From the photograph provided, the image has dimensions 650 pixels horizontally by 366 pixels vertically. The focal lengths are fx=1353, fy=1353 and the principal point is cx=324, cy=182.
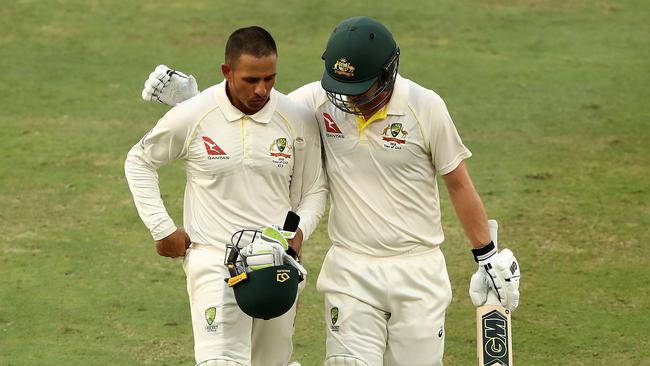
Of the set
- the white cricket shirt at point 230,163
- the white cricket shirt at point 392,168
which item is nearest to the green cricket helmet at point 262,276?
the white cricket shirt at point 230,163

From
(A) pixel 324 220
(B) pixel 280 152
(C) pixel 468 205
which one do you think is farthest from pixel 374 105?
(A) pixel 324 220

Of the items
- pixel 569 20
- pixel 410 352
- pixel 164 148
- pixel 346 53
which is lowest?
pixel 569 20

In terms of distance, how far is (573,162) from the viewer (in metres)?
11.8

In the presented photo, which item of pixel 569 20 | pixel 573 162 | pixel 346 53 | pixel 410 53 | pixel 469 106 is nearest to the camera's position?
pixel 346 53

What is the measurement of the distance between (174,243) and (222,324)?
44 centimetres

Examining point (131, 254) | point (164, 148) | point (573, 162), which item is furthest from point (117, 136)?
point (164, 148)

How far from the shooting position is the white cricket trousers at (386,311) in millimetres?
6023

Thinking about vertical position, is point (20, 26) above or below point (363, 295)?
below

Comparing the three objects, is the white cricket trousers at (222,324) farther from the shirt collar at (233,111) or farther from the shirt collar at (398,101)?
the shirt collar at (398,101)

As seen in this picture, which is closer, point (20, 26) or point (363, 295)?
point (363, 295)

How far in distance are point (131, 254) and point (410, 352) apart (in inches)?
157

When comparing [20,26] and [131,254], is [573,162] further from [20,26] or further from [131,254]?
[20,26]

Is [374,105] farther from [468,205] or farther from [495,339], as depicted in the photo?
[495,339]

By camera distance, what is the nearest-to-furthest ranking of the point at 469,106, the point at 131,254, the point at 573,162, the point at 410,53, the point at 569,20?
the point at 131,254, the point at 573,162, the point at 469,106, the point at 410,53, the point at 569,20
